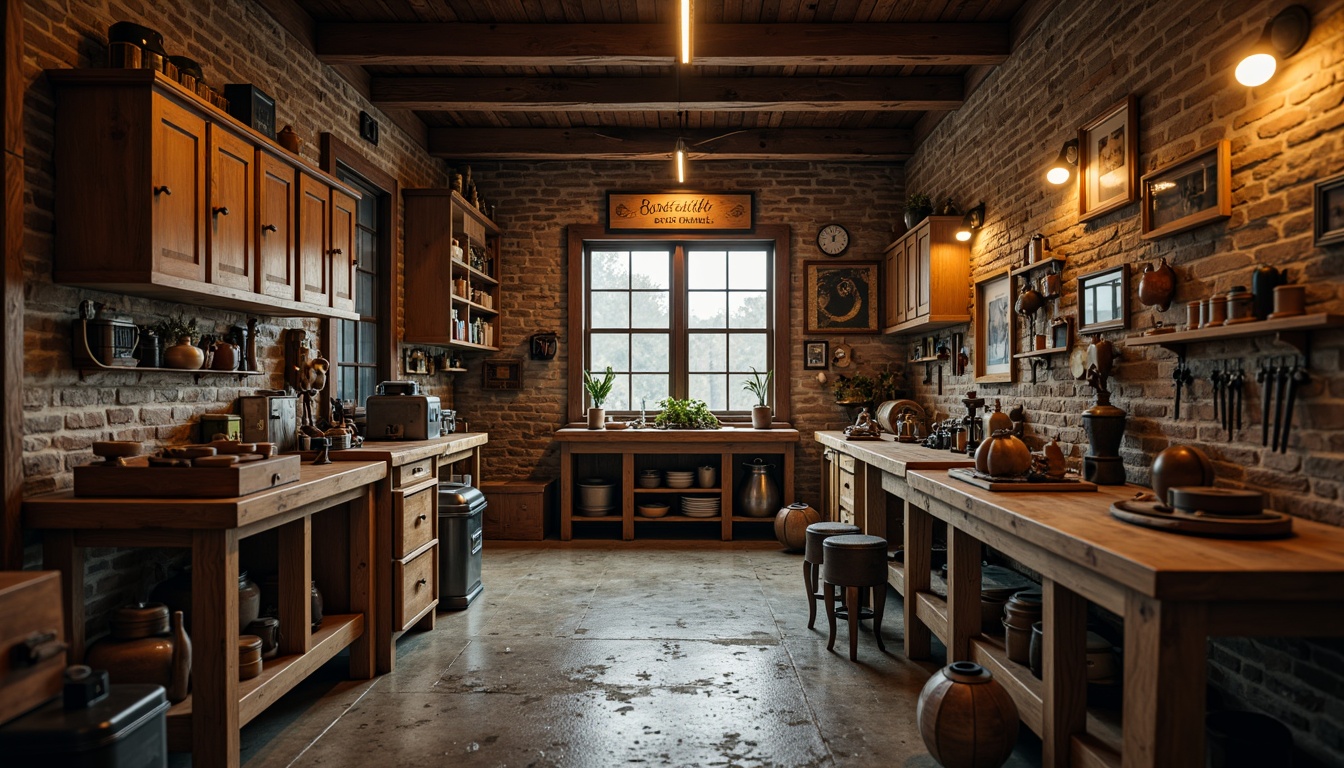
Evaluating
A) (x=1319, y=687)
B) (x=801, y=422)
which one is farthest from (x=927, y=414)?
(x=1319, y=687)

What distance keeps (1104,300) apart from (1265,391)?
3.92 feet

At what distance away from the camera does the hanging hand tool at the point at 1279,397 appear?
2.61 m

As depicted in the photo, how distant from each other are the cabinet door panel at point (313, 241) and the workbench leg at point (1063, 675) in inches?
148

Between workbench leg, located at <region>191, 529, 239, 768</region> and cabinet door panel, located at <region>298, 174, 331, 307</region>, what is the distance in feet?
5.66

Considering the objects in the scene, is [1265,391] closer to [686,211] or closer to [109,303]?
[109,303]

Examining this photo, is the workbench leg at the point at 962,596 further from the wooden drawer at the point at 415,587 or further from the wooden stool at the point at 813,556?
the wooden drawer at the point at 415,587

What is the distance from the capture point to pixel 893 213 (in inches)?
304

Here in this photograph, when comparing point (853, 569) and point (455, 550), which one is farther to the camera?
point (455, 550)

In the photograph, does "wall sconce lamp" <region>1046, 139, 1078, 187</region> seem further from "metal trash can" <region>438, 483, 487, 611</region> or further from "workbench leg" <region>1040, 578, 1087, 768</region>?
"metal trash can" <region>438, 483, 487, 611</region>

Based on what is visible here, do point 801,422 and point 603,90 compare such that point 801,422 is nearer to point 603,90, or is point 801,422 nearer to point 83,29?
point 603,90

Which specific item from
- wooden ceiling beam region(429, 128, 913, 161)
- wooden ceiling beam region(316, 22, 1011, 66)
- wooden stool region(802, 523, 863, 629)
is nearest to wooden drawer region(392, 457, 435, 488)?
wooden stool region(802, 523, 863, 629)

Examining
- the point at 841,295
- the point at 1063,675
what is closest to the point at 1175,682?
the point at 1063,675

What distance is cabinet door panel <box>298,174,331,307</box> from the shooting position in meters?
3.98

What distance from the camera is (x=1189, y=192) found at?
3146 millimetres
